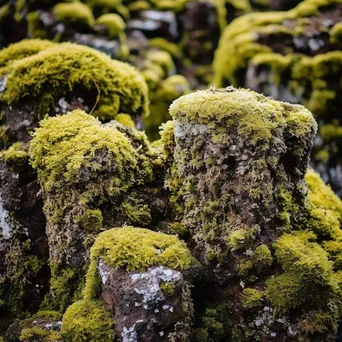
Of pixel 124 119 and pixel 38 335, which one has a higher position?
pixel 124 119

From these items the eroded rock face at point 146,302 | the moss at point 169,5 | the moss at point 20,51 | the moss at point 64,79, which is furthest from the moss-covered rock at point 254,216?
the moss at point 169,5

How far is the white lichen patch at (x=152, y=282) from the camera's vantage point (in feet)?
8.41

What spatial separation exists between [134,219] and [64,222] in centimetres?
52

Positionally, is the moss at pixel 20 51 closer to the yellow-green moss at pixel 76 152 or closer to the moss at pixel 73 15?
the yellow-green moss at pixel 76 152

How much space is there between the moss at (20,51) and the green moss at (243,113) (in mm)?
2291

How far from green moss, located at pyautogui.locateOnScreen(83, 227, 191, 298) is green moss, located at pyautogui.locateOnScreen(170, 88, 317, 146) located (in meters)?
0.87

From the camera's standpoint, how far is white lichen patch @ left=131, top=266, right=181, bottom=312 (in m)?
2.56

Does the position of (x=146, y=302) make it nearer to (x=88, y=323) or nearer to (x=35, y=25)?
(x=88, y=323)

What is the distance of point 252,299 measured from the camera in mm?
2873

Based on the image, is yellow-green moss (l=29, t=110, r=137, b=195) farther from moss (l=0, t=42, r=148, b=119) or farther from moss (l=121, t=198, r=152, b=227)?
moss (l=0, t=42, r=148, b=119)

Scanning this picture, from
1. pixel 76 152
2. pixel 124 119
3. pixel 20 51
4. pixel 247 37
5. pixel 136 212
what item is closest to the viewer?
pixel 76 152

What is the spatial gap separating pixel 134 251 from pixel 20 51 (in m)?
3.02

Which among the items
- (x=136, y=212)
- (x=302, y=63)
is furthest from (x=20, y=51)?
(x=302, y=63)

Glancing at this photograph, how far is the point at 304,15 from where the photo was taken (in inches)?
295
